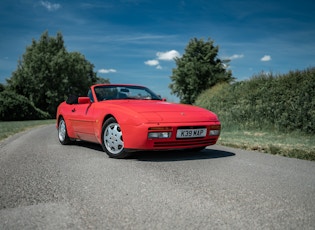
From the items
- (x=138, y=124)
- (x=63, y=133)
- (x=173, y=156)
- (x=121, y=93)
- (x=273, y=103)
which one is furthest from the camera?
(x=273, y=103)

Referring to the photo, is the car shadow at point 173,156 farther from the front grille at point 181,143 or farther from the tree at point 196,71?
the tree at point 196,71

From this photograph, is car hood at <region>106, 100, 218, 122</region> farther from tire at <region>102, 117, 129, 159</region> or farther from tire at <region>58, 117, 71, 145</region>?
tire at <region>58, 117, 71, 145</region>

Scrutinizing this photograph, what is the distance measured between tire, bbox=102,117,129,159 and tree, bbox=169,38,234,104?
98.9ft

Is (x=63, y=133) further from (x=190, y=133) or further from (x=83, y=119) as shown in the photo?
(x=190, y=133)

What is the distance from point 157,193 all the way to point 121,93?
352 cm

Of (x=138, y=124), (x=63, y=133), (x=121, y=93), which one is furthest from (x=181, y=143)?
(x=63, y=133)

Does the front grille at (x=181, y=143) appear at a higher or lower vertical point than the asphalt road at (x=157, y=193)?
higher

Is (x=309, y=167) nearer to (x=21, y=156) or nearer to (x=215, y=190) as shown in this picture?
(x=215, y=190)

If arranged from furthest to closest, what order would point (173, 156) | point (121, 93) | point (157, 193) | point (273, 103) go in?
point (273, 103)
point (121, 93)
point (173, 156)
point (157, 193)

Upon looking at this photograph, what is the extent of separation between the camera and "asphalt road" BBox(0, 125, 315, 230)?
2.37m

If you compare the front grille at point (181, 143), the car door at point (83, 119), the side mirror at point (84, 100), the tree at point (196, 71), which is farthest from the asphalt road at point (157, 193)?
the tree at point (196, 71)

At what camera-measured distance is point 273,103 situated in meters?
Result: 11.3

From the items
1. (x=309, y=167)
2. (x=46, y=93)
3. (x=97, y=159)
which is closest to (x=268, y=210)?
(x=309, y=167)

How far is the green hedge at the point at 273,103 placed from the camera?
10141mm
